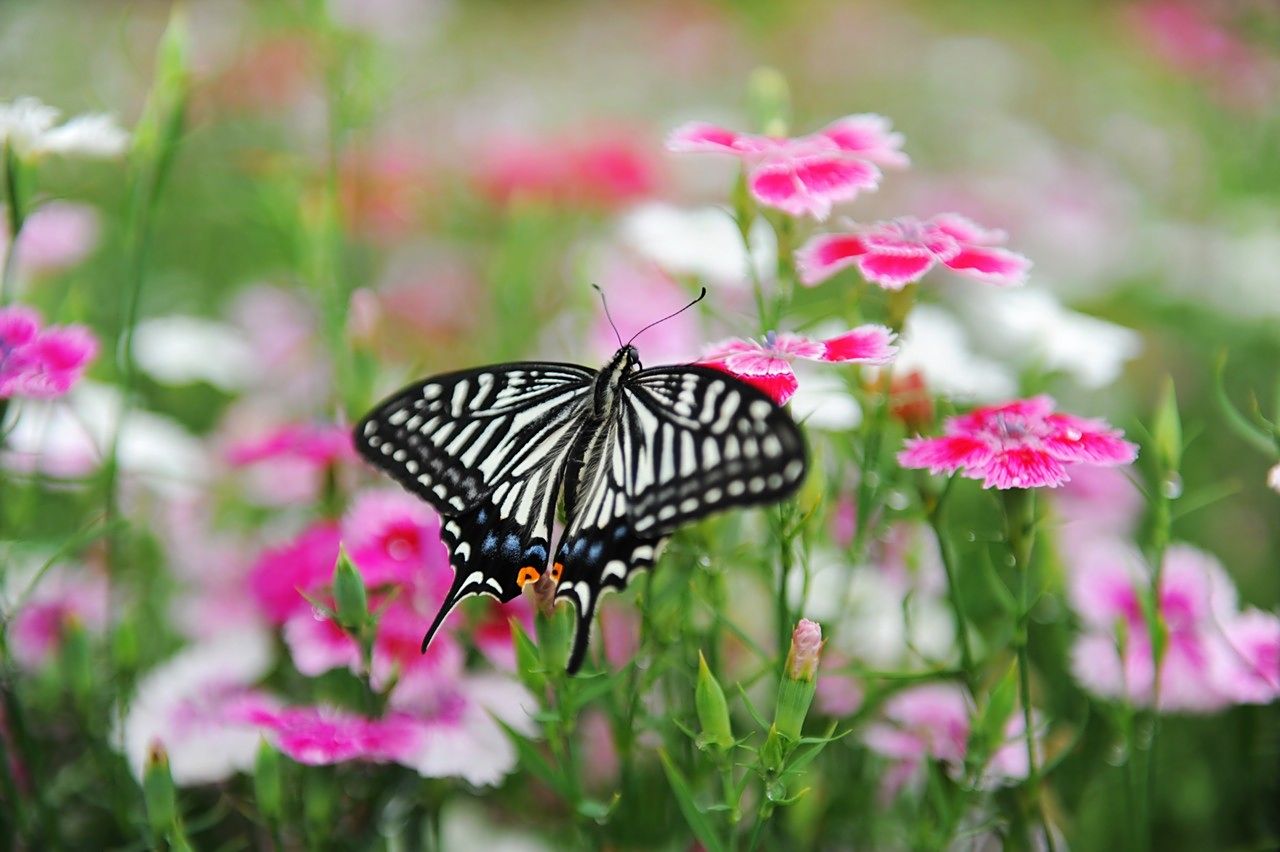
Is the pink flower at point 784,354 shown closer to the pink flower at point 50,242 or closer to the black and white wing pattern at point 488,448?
the black and white wing pattern at point 488,448

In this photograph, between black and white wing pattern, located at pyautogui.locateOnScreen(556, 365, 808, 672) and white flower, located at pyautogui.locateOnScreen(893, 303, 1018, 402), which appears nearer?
black and white wing pattern, located at pyautogui.locateOnScreen(556, 365, 808, 672)

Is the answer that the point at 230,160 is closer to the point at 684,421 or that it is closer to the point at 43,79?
the point at 43,79

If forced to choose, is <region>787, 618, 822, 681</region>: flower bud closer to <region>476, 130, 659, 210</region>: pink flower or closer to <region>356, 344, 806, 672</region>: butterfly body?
<region>356, 344, 806, 672</region>: butterfly body

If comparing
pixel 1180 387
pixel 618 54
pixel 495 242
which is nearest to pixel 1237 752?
pixel 1180 387

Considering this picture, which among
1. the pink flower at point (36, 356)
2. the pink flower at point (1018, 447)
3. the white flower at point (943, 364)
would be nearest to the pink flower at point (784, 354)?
the pink flower at point (1018, 447)

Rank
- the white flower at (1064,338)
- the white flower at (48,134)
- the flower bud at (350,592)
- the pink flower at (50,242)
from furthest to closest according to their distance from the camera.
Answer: the pink flower at (50,242) < the white flower at (1064,338) < the white flower at (48,134) < the flower bud at (350,592)

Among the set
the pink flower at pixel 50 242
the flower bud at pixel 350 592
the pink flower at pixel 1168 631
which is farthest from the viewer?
the pink flower at pixel 50 242

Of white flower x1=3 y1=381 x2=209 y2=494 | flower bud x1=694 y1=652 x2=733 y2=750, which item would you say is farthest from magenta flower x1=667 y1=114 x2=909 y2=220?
white flower x1=3 y1=381 x2=209 y2=494
